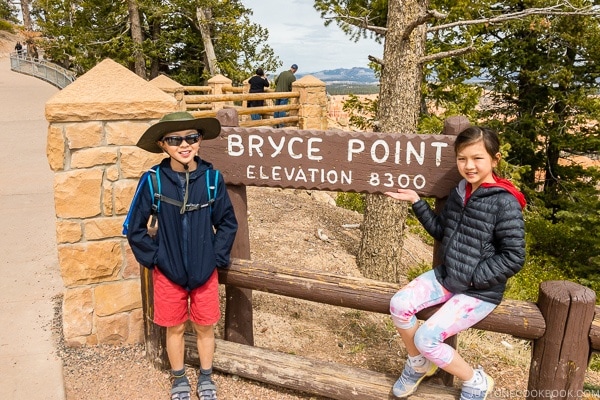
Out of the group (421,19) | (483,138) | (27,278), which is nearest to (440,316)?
(483,138)

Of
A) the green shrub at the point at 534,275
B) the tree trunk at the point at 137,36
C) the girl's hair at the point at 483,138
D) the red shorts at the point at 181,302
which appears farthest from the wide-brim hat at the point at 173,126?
the tree trunk at the point at 137,36

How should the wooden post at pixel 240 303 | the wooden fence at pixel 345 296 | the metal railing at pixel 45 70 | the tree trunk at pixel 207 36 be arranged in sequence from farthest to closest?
the metal railing at pixel 45 70
the tree trunk at pixel 207 36
the wooden post at pixel 240 303
the wooden fence at pixel 345 296

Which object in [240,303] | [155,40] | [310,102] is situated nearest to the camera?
[240,303]

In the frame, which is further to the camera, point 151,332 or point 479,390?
point 151,332

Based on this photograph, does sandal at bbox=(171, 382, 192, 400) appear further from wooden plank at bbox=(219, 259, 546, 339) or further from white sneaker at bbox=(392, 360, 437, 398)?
white sneaker at bbox=(392, 360, 437, 398)

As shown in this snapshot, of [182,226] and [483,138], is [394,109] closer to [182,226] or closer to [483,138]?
[483,138]

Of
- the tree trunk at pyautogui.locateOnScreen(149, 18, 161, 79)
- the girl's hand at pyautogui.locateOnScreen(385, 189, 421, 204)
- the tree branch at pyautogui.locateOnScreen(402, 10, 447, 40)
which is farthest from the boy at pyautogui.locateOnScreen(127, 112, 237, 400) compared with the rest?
the tree trunk at pyautogui.locateOnScreen(149, 18, 161, 79)

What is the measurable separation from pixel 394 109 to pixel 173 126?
3.19 meters

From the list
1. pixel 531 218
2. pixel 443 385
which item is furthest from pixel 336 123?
pixel 443 385

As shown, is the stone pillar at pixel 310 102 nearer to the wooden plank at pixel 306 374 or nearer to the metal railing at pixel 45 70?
the wooden plank at pixel 306 374

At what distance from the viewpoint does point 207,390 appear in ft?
9.73

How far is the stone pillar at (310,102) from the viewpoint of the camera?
10711mm

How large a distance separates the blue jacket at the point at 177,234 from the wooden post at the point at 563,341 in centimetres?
178

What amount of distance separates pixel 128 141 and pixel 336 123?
14756 millimetres
